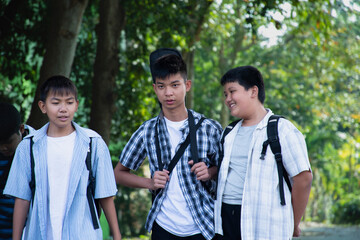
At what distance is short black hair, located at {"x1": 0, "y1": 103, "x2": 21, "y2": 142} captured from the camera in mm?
3938

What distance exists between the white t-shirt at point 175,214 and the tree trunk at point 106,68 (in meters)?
5.14


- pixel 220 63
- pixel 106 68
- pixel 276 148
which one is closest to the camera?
pixel 276 148

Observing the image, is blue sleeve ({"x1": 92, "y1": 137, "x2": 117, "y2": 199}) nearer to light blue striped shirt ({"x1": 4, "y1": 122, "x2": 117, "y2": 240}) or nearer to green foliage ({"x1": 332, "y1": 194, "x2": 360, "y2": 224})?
light blue striped shirt ({"x1": 4, "y1": 122, "x2": 117, "y2": 240})

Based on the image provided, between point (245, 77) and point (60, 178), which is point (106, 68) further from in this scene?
point (60, 178)

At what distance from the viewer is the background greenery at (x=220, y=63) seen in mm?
9727

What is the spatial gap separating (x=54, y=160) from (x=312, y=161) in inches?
814

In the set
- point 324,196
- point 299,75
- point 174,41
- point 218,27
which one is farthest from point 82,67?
point 324,196

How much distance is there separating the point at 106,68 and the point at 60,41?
2063 millimetres

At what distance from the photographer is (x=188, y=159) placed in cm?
388

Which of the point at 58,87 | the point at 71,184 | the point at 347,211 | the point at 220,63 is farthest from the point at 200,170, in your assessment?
the point at 347,211

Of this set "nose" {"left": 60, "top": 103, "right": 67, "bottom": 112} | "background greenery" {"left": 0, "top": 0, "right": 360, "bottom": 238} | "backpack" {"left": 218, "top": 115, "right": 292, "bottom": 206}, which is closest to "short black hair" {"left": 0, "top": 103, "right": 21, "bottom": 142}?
"nose" {"left": 60, "top": 103, "right": 67, "bottom": 112}

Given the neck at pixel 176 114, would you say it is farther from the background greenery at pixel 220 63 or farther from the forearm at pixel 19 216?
the background greenery at pixel 220 63

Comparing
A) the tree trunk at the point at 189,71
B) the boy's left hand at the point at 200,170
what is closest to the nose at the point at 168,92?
the boy's left hand at the point at 200,170

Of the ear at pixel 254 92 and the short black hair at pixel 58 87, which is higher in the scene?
the ear at pixel 254 92
